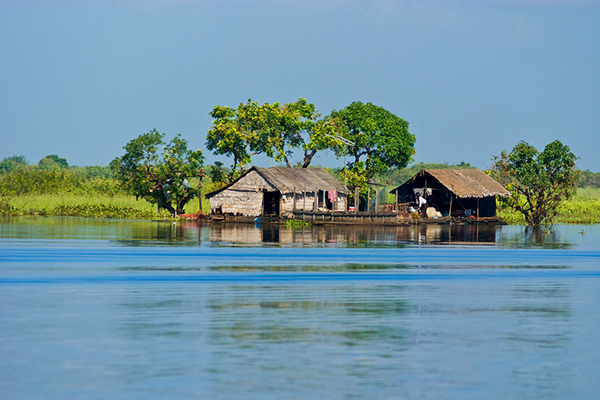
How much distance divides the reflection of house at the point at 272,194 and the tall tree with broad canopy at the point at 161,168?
2363 millimetres

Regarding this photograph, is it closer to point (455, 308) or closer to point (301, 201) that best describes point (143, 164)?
point (301, 201)

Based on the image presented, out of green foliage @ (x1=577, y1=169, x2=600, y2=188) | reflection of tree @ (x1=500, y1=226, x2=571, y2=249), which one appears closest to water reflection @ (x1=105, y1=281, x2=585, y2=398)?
reflection of tree @ (x1=500, y1=226, x2=571, y2=249)

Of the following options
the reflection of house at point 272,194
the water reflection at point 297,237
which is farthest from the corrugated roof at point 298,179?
the water reflection at point 297,237

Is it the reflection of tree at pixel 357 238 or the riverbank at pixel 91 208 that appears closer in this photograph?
the reflection of tree at pixel 357 238

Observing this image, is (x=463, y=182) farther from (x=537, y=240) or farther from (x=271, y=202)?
(x=537, y=240)

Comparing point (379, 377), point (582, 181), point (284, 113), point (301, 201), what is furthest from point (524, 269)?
point (582, 181)

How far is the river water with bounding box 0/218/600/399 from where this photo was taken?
790 centimetres

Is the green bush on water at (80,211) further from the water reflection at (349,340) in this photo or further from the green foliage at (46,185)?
the water reflection at (349,340)

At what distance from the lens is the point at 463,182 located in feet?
144

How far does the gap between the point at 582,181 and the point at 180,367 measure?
99.2 m

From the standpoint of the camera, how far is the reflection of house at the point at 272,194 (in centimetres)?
4100

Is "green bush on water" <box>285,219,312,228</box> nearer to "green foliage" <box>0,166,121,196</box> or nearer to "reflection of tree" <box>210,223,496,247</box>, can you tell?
"reflection of tree" <box>210,223,496,247</box>

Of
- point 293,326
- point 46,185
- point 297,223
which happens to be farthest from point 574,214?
point 293,326

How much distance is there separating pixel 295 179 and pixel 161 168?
750 cm
